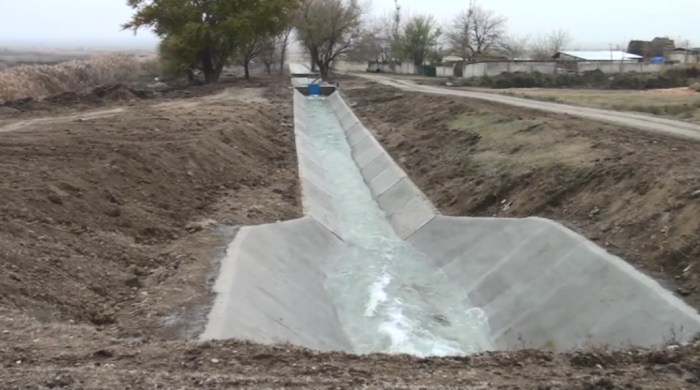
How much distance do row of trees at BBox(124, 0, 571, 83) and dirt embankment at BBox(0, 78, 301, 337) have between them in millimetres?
24275

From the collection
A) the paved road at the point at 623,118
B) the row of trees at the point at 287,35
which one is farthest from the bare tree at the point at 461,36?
the paved road at the point at 623,118

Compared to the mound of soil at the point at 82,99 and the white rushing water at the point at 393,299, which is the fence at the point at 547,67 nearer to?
the mound of soil at the point at 82,99

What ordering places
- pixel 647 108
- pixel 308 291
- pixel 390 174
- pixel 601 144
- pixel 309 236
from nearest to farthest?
pixel 308 291
pixel 309 236
pixel 601 144
pixel 390 174
pixel 647 108

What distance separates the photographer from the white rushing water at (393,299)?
1341 cm

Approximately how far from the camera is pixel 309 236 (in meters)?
18.4

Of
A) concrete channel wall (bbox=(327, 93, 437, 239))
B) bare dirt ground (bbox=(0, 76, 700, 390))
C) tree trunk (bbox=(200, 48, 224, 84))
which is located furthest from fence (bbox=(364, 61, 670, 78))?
bare dirt ground (bbox=(0, 76, 700, 390))

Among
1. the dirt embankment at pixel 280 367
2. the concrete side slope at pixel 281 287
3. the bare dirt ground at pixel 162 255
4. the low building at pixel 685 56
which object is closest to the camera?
the dirt embankment at pixel 280 367

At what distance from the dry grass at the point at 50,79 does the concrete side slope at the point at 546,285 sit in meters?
27.7

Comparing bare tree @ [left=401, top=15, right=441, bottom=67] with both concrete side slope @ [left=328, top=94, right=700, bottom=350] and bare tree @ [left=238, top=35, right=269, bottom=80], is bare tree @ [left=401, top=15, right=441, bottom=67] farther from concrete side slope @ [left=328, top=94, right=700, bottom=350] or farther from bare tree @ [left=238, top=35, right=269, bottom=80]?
concrete side slope @ [left=328, top=94, right=700, bottom=350]

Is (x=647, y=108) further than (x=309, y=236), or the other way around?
(x=647, y=108)

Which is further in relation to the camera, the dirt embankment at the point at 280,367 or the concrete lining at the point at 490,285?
the concrete lining at the point at 490,285

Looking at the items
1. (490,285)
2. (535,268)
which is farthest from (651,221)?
(490,285)

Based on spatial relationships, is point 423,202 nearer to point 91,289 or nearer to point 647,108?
point 91,289

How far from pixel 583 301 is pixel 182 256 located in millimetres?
8801
